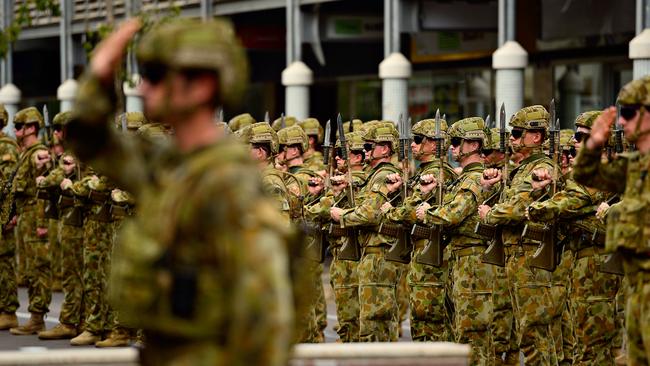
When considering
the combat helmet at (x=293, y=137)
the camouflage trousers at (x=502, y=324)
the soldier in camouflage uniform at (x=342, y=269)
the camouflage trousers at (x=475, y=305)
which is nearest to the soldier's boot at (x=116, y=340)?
the soldier in camouflage uniform at (x=342, y=269)

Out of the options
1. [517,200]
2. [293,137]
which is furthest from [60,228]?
[517,200]

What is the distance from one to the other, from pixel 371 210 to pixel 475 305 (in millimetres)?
1332

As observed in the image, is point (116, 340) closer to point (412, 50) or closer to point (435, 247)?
point (435, 247)

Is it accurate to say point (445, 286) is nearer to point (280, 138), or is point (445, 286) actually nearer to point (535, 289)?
point (535, 289)

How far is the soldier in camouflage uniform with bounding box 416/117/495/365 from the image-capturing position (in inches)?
443

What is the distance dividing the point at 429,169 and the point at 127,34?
7305 mm

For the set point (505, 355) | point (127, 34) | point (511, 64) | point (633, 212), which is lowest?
point (505, 355)

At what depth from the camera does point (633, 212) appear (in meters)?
7.21

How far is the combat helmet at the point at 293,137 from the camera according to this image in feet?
45.4

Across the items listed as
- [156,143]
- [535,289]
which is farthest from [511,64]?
[156,143]

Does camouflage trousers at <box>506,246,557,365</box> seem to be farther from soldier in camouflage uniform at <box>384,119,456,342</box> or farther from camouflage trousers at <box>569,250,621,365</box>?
soldier in camouflage uniform at <box>384,119,456,342</box>

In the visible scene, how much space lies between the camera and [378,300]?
39.5 feet

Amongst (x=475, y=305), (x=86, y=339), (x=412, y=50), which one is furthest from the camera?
(x=412, y=50)

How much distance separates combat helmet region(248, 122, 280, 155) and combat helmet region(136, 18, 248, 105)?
26.3 feet
